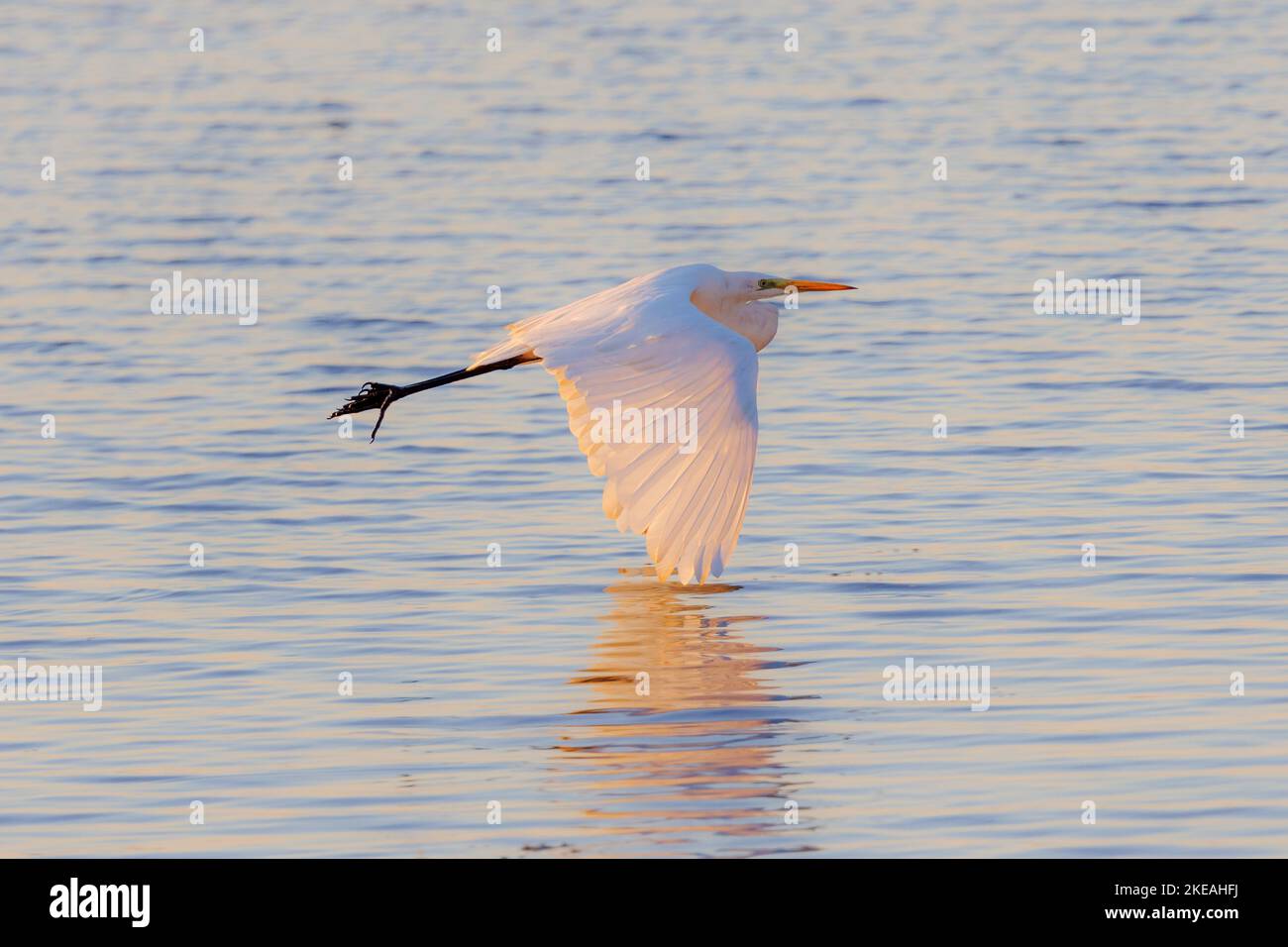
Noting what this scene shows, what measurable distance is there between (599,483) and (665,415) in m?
2.72

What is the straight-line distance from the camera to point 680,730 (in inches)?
295

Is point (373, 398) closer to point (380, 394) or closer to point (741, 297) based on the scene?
point (380, 394)

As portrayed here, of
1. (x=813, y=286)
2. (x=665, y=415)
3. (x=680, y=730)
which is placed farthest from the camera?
(x=813, y=286)

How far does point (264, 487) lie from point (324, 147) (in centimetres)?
1137

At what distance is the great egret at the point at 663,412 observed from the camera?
8.18 meters

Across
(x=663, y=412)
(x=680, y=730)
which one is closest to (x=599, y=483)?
(x=663, y=412)

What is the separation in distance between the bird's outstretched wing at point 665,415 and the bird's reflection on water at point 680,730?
39 cm

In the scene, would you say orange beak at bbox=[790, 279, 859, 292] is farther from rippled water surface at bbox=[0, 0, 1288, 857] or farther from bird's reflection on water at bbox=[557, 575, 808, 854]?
bird's reflection on water at bbox=[557, 575, 808, 854]

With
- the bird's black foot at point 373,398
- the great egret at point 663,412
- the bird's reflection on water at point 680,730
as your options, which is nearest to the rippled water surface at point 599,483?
the bird's reflection on water at point 680,730

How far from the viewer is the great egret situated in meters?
8.18

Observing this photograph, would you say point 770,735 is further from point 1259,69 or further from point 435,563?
point 1259,69

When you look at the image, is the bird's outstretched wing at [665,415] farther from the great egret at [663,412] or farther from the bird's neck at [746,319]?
the bird's neck at [746,319]

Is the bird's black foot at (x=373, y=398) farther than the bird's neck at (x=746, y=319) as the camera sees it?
Yes
